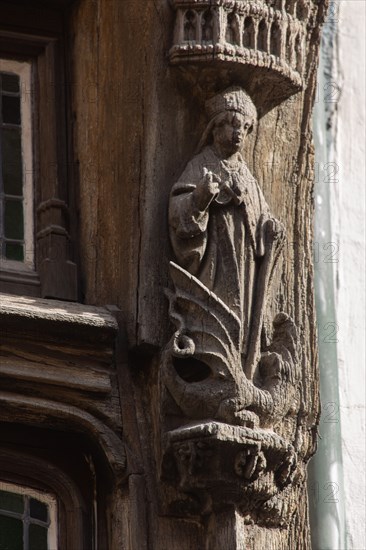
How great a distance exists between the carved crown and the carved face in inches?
5.1

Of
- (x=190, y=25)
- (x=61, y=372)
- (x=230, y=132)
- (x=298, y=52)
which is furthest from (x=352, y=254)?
(x=61, y=372)

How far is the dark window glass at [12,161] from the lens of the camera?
7.66 metres

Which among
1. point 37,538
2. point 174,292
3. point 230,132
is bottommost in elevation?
point 37,538

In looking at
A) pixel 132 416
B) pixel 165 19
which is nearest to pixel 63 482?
pixel 132 416

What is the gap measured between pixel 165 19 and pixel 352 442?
1387mm

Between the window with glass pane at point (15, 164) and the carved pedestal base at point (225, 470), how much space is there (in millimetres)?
755

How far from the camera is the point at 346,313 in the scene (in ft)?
27.1

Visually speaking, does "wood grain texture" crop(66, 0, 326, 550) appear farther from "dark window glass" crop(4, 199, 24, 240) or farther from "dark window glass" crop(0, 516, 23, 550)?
"dark window glass" crop(0, 516, 23, 550)

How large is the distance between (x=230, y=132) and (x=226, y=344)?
579 mm

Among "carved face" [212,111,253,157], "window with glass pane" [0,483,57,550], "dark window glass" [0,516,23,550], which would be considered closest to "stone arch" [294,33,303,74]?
"carved face" [212,111,253,157]

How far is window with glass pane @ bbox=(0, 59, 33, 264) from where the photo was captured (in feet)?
24.9

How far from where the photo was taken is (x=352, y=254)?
834 cm

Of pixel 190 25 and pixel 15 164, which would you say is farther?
pixel 15 164

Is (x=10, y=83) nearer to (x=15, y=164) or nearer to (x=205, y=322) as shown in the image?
(x=15, y=164)
